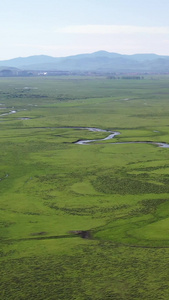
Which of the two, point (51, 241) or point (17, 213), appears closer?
point (51, 241)

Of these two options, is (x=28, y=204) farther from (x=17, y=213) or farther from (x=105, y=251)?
(x=105, y=251)

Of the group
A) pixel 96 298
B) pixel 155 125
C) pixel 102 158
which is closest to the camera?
pixel 96 298

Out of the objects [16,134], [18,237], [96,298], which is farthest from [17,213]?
[16,134]

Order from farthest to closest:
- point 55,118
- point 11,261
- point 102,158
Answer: point 55,118
point 102,158
point 11,261

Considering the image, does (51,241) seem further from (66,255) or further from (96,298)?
(96,298)

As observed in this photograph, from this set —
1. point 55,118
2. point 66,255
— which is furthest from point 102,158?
point 55,118

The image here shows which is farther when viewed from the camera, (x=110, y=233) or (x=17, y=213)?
(x=17, y=213)
